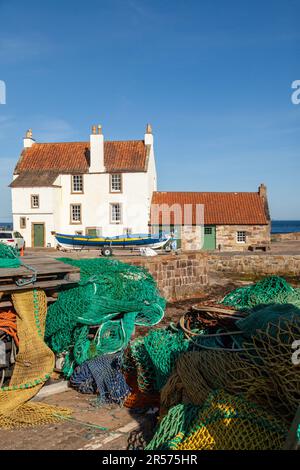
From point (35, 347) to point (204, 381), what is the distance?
8.21 ft

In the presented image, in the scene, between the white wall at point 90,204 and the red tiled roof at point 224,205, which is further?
the red tiled roof at point 224,205

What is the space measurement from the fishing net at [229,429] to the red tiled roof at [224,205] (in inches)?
1040

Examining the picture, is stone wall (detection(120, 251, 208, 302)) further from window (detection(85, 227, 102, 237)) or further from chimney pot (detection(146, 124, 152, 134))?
chimney pot (detection(146, 124, 152, 134))

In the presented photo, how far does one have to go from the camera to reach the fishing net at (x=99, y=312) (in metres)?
6.59

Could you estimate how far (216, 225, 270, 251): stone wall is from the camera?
3042cm

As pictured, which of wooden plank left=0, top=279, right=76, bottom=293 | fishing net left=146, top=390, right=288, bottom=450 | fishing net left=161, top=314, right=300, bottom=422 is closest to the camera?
fishing net left=146, top=390, right=288, bottom=450

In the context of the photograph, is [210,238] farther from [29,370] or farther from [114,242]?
[29,370]

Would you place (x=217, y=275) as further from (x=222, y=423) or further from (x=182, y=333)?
(x=222, y=423)

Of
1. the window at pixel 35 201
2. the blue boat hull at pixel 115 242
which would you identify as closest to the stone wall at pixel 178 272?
the blue boat hull at pixel 115 242

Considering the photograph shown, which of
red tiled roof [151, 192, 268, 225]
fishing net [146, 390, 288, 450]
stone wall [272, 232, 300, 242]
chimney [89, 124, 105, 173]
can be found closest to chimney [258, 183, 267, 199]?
red tiled roof [151, 192, 268, 225]

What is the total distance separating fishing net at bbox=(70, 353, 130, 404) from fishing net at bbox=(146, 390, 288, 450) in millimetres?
2111

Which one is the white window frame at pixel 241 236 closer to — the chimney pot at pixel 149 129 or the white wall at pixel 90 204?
the white wall at pixel 90 204

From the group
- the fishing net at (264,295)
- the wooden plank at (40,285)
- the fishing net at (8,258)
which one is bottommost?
the fishing net at (264,295)
